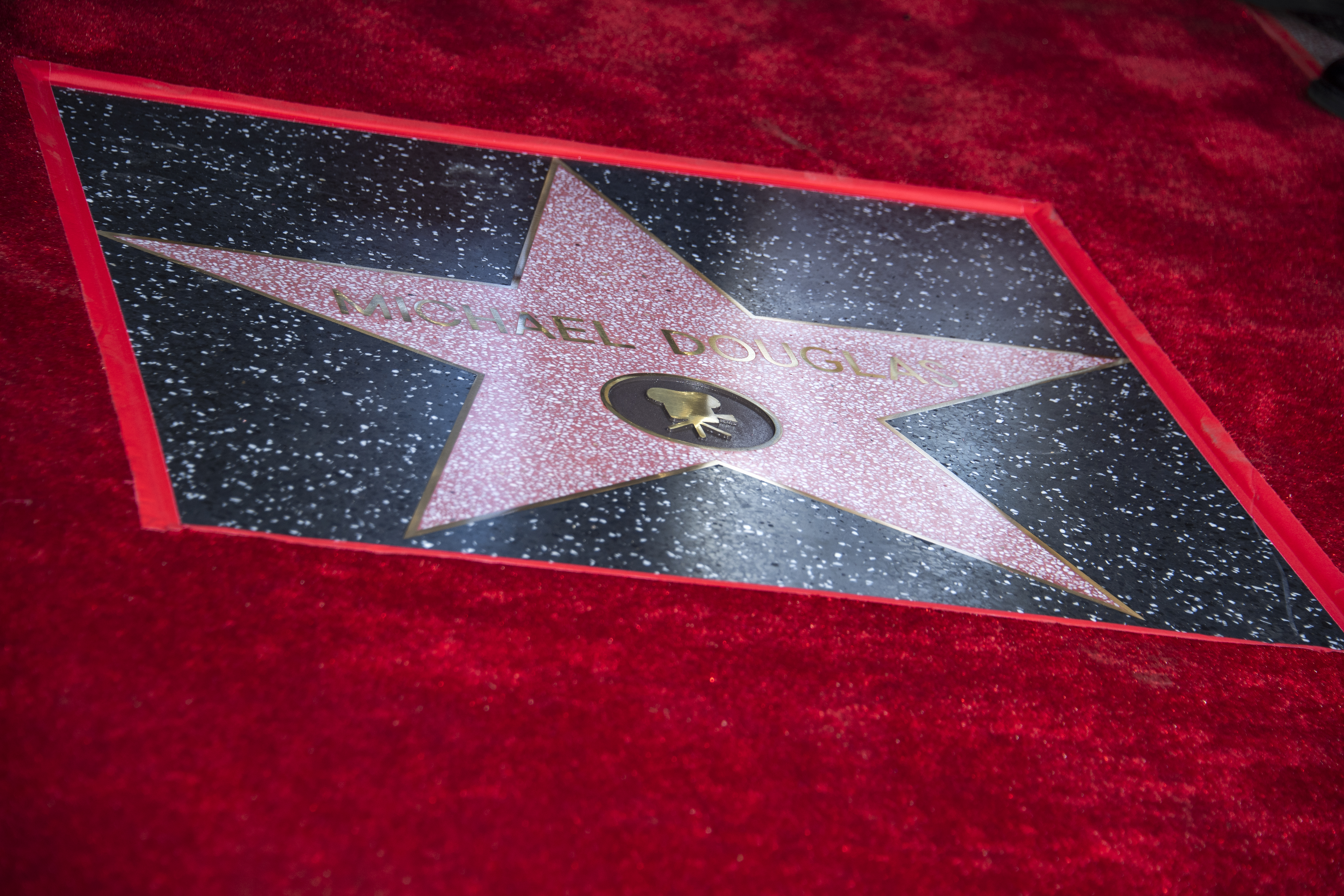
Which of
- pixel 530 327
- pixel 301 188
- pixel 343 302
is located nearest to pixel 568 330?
pixel 530 327

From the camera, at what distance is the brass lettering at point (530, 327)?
4.44 ft

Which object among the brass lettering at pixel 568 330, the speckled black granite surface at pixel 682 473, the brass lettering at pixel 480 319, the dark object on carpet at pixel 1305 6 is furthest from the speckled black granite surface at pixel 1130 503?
the dark object on carpet at pixel 1305 6

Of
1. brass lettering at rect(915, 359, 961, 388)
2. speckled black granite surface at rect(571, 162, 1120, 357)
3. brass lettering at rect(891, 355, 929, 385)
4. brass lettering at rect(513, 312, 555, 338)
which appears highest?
speckled black granite surface at rect(571, 162, 1120, 357)

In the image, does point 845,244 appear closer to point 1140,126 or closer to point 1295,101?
point 1140,126

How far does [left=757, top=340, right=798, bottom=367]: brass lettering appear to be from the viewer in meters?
1.41

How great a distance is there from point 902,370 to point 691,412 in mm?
360

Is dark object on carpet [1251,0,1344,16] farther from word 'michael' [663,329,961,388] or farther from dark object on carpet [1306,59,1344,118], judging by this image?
word 'michael' [663,329,961,388]

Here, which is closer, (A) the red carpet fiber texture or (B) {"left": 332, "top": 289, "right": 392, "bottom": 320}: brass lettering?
(A) the red carpet fiber texture

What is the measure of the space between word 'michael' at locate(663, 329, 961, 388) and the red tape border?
37 centimetres

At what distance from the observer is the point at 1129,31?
2.66 metres

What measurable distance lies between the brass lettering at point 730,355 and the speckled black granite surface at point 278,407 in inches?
13.5

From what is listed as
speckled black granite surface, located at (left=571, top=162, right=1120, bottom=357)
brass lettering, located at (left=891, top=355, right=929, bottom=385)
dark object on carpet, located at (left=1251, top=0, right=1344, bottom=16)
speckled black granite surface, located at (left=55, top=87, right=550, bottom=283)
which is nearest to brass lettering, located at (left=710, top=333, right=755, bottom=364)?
speckled black granite surface, located at (left=571, top=162, right=1120, bottom=357)

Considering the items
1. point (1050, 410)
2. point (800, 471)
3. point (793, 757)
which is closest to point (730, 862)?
point (793, 757)

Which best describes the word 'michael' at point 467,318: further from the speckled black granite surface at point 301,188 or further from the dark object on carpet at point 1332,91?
the dark object on carpet at point 1332,91
